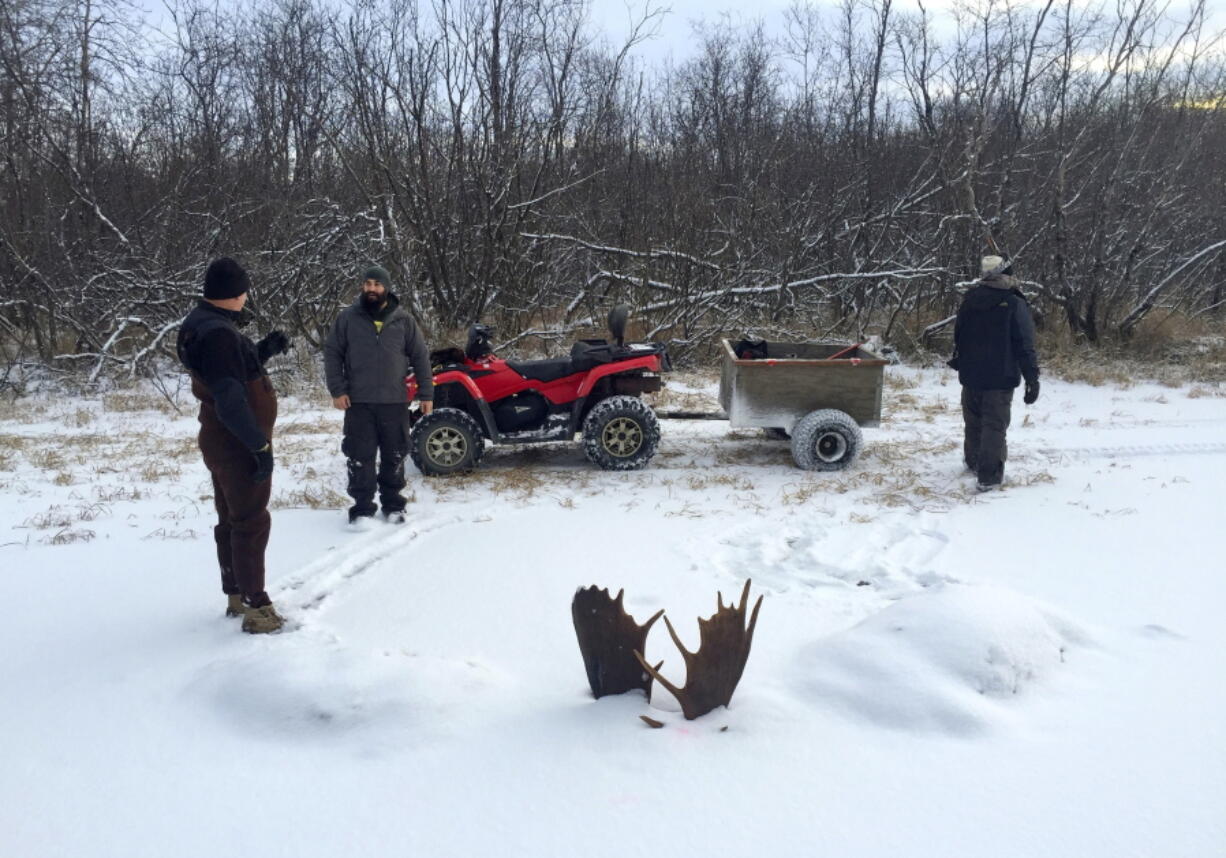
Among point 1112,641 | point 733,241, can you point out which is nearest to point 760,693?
point 1112,641

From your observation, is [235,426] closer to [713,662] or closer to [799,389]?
[713,662]

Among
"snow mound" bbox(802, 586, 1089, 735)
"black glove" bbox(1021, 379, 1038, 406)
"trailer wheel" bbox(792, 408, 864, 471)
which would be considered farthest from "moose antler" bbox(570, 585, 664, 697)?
"black glove" bbox(1021, 379, 1038, 406)

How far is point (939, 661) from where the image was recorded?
288cm

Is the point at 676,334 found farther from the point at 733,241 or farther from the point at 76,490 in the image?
the point at 76,490

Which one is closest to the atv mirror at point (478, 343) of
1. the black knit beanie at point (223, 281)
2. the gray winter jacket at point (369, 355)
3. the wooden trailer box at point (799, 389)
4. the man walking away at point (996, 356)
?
the gray winter jacket at point (369, 355)

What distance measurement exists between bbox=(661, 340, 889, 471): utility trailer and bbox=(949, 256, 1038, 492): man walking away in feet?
2.03

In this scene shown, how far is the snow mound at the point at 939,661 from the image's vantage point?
270 centimetres

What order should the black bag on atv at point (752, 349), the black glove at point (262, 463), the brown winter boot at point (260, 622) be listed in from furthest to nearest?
1. the black bag on atv at point (752, 349)
2. the brown winter boot at point (260, 622)
3. the black glove at point (262, 463)

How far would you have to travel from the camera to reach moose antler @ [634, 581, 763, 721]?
2.68 meters

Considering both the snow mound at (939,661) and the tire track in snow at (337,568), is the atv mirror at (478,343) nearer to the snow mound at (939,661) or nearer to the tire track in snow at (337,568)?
the tire track in snow at (337,568)

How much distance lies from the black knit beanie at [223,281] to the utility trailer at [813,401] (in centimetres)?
345

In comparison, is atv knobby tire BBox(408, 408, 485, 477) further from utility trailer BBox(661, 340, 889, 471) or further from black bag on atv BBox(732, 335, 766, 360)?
black bag on atv BBox(732, 335, 766, 360)

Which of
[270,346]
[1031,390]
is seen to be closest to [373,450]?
[270,346]

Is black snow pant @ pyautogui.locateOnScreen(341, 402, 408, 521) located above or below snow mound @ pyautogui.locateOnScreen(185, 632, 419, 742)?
above
